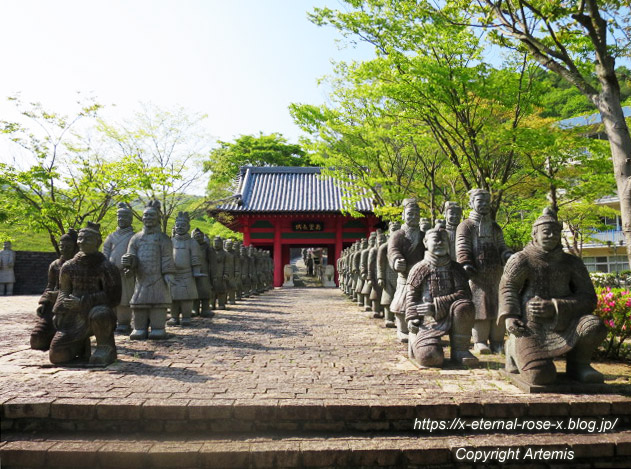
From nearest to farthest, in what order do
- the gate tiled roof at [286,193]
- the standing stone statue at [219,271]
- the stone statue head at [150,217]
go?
1. the stone statue head at [150,217]
2. the standing stone statue at [219,271]
3. the gate tiled roof at [286,193]

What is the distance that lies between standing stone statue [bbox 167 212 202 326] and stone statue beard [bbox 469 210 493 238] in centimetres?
570

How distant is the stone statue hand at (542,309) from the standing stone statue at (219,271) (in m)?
8.14

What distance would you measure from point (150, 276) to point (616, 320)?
23.5 ft

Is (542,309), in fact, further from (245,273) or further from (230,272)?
(245,273)

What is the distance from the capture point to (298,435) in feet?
11.5

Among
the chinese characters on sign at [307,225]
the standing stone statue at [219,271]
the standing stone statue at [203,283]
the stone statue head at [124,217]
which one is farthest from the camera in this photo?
the chinese characters on sign at [307,225]

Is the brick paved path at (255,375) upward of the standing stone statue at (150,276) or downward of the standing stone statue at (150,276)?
downward

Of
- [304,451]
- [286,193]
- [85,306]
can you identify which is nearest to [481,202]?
[304,451]

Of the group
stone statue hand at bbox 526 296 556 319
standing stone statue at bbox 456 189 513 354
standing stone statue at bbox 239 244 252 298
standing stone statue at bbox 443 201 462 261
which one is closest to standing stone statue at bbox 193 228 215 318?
standing stone statue at bbox 239 244 252 298

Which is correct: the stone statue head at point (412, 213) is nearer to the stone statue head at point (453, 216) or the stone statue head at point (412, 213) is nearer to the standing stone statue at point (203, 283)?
the stone statue head at point (453, 216)

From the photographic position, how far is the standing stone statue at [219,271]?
10.6 m

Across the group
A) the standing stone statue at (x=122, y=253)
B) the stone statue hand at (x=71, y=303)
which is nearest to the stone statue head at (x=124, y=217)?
the standing stone statue at (x=122, y=253)

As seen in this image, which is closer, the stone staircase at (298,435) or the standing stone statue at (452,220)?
the stone staircase at (298,435)

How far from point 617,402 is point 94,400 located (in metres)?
4.84
